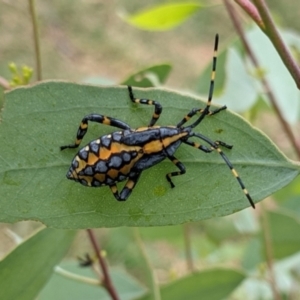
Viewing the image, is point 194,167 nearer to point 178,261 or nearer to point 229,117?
point 229,117

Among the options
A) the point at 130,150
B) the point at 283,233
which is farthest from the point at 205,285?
the point at 130,150

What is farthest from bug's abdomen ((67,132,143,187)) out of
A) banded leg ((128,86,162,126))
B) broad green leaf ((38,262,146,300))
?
broad green leaf ((38,262,146,300))

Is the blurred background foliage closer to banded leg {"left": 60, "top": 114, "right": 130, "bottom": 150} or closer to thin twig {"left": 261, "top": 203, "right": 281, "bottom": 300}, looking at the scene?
thin twig {"left": 261, "top": 203, "right": 281, "bottom": 300}

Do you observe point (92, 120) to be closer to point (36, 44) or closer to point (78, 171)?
point (78, 171)

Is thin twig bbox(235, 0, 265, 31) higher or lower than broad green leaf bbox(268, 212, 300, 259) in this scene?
higher

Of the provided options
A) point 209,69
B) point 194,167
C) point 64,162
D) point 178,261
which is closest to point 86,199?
point 64,162
